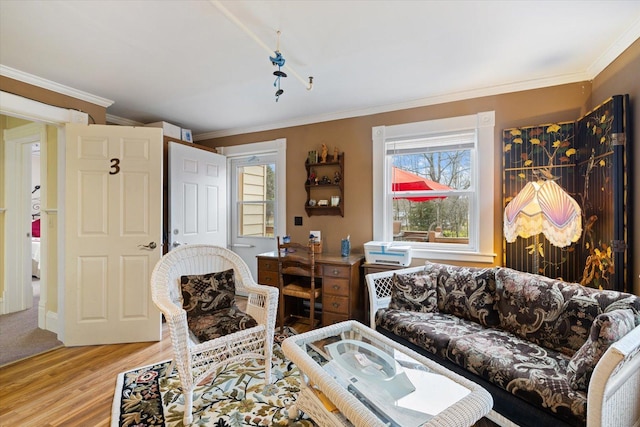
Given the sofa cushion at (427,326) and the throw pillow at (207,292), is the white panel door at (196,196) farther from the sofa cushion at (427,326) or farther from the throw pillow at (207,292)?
the sofa cushion at (427,326)

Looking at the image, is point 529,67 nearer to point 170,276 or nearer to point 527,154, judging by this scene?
point 527,154

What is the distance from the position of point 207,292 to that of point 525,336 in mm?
2279

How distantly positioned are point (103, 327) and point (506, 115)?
430 centimetres

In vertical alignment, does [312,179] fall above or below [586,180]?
above

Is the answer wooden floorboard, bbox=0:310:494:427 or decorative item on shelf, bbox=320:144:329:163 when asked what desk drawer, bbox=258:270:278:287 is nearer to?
wooden floorboard, bbox=0:310:494:427

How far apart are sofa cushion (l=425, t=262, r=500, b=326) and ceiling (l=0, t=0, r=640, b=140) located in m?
1.68

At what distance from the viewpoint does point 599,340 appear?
1298 millimetres

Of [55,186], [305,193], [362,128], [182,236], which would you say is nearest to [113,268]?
[182,236]

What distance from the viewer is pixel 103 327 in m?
2.76

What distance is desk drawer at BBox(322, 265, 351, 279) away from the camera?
110 inches

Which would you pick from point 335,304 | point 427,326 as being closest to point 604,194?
point 427,326

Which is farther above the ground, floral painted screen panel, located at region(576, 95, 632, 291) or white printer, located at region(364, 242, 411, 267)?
floral painted screen panel, located at region(576, 95, 632, 291)

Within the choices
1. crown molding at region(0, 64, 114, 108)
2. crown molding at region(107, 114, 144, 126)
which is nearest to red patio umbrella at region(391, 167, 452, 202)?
crown molding at region(0, 64, 114, 108)

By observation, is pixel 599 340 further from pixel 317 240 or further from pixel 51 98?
pixel 51 98
